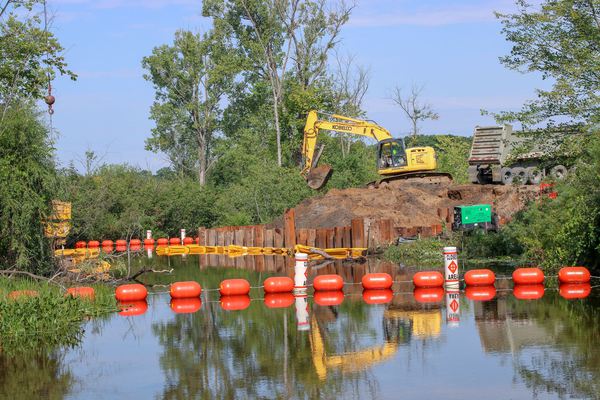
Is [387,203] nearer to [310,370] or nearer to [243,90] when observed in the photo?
[310,370]

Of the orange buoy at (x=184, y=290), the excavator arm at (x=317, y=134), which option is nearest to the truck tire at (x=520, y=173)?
the excavator arm at (x=317, y=134)

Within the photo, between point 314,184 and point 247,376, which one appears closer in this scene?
point 247,376

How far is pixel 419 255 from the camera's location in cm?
3164

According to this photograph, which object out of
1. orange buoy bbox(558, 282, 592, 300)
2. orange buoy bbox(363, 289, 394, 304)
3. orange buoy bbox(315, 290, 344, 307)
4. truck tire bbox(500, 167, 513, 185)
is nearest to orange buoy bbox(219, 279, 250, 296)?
orange buoy bbox(315, 290, 344, 307)

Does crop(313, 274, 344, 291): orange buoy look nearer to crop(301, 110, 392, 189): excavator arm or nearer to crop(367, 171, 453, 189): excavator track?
crop(301, 110, 392, 189): excavator arm

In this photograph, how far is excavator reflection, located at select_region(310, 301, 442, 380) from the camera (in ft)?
40.4

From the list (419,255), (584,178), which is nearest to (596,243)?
(584,178)

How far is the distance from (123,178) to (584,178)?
42.3 meters

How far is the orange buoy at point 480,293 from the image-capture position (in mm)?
19458

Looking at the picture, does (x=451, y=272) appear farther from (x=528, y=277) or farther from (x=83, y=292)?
(x=83, y=292)

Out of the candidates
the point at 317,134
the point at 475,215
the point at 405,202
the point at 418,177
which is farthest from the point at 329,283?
the point at 418,177

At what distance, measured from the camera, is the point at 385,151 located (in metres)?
50.1

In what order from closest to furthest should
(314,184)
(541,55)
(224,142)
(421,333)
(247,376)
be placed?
(247,376) → (421,333) → (541,55) → (314,184) → (224,142)

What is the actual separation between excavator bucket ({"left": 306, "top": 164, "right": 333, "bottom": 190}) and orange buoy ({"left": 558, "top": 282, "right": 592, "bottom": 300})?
23.5 metres
